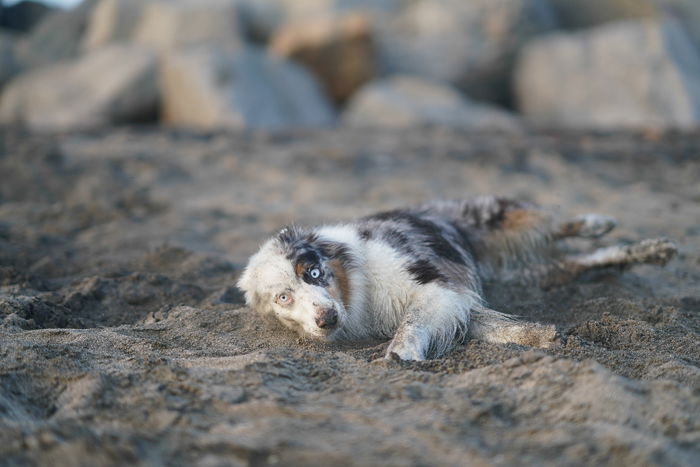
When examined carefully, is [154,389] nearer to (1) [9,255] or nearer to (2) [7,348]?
(2) [7,348]

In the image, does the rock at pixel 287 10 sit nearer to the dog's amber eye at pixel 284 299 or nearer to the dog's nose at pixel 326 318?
the dog's amber eye at pixel 284 299

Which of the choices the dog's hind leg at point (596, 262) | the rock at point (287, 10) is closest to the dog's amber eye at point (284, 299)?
the dog's hind leg at point (596, 262)

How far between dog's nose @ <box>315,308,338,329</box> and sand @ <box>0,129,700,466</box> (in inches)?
6.7

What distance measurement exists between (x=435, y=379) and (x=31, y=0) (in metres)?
19.5

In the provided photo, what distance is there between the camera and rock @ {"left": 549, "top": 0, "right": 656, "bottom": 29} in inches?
631

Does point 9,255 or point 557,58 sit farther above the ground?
point 557,58

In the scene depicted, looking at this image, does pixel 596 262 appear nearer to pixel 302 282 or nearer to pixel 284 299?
pixel 302 282

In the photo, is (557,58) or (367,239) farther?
(557,58)

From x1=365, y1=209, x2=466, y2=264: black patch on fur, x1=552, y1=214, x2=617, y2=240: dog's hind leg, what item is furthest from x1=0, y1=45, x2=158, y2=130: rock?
x1=552, y1=214, x2=617, y2=240: dog's hind leg

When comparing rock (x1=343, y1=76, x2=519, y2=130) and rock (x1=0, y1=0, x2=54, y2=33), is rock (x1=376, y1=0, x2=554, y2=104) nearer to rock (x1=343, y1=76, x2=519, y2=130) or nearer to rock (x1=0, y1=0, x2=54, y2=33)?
rock (x1=343, y1=76, x2=519, y2=130)

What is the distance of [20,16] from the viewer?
19219mm

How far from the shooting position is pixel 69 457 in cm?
251

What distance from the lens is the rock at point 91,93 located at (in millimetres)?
13039

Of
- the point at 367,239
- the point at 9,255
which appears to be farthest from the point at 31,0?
the point at 367,239
